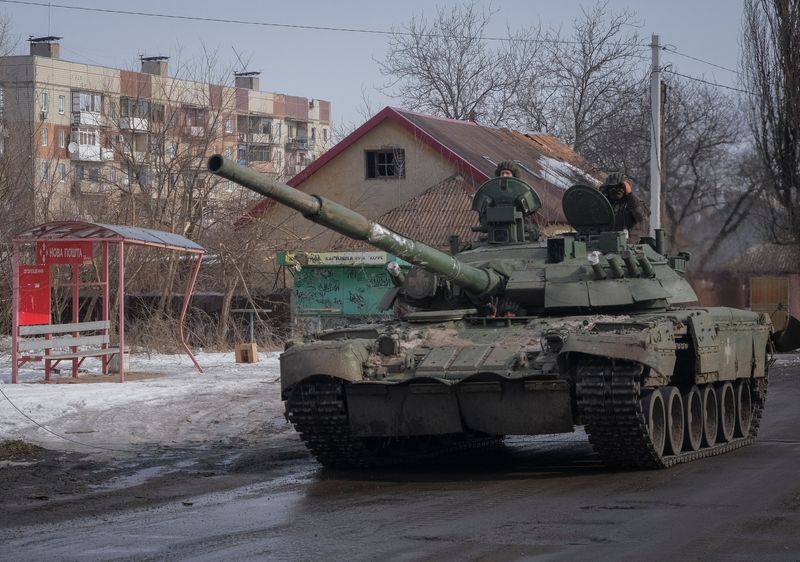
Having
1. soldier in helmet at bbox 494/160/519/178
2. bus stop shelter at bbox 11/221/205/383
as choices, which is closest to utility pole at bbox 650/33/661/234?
bus stop shelter at bbox 11/221/205/383

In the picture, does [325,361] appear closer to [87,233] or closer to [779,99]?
[87,233]

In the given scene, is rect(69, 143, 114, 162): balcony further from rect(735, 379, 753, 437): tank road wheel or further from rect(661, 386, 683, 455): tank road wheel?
rect(661, 386, 683, 455): tank road wheel

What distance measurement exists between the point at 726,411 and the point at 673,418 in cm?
202

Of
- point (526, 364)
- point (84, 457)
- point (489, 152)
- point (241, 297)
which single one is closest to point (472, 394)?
point (526, 364)

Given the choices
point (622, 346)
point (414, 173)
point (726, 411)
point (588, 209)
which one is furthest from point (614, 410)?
point (414, 173)

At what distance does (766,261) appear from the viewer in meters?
34.2

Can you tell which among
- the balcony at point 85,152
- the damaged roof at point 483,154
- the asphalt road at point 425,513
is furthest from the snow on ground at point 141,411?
the balcony at point 85,152

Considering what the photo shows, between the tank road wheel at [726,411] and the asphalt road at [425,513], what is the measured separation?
710 mm

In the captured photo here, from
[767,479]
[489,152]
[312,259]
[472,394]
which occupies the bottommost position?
[767,479]

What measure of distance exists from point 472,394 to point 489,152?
22.4 m

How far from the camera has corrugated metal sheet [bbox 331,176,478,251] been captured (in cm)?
2839

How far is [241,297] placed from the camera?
Result: 989 inches

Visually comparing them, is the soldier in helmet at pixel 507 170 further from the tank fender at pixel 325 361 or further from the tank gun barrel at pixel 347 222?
the tank fender at pixel 325 361

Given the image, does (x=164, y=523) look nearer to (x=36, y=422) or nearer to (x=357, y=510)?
(x=357, y=510)
